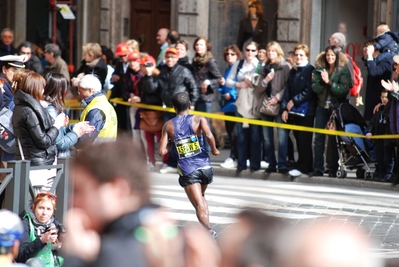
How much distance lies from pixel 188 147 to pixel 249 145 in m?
6.03

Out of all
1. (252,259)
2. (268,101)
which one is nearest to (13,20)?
(268,101)

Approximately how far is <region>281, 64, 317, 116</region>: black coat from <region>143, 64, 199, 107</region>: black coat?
1.48 metres

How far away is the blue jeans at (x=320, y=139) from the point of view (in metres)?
15.4

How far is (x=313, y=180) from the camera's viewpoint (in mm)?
15578

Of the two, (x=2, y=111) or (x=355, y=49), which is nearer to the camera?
(x=2, y=111)

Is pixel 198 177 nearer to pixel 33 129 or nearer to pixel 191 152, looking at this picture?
pixel 191 152

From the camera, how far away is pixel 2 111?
10125 mm

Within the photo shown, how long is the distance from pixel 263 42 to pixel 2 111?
11148 millimetres

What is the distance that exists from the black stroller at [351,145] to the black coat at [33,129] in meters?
6.47

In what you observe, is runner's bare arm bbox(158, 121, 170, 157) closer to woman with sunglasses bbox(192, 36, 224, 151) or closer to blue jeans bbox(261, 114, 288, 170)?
blue jeans bbox(261, 114, 288, 170)

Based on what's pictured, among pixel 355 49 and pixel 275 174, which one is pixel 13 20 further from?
pixel 275 174

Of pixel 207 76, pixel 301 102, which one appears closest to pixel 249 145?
pixel 207 76

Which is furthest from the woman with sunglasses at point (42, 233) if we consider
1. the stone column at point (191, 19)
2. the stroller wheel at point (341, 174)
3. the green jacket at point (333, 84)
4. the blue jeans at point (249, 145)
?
the stone column at point (191, 19)

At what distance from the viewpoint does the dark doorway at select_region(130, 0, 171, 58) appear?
22.8m
